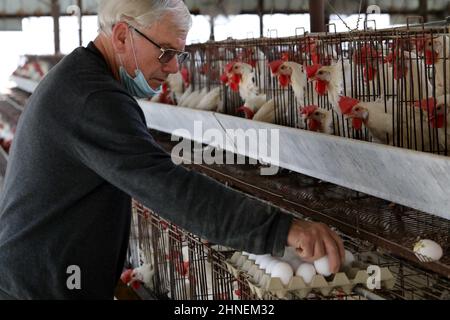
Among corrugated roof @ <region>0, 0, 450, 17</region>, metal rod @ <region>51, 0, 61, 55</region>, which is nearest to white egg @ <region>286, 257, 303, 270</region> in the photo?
metal rod @ <region>51, 0, 61, 55</region>

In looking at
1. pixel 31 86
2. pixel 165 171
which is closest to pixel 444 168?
pixel 165 171

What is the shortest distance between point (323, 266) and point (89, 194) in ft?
1.85

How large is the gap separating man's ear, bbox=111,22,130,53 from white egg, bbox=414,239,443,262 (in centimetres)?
83

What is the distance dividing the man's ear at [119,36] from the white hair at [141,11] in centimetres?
1

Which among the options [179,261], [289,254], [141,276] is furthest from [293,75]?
[289,254]

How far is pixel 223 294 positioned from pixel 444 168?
102cm

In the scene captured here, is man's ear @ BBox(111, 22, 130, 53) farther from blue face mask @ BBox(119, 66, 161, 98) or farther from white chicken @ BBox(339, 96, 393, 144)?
white chicken @ BBox(339, 96, 393, 144)

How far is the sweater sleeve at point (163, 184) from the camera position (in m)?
1.37

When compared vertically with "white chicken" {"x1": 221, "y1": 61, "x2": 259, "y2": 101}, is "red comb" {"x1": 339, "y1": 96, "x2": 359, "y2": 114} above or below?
below

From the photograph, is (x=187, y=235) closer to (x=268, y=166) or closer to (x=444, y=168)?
(x=268, y=166)

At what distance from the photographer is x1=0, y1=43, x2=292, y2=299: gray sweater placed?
4.58 ft

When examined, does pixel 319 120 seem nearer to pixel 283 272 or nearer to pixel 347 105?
pixel 347 105

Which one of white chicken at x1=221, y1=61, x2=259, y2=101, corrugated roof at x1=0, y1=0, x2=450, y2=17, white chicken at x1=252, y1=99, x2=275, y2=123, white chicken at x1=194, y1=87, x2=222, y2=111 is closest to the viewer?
white chicken at x1=252, y1=99, x2=275, y2=123

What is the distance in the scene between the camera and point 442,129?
2.39 metres
